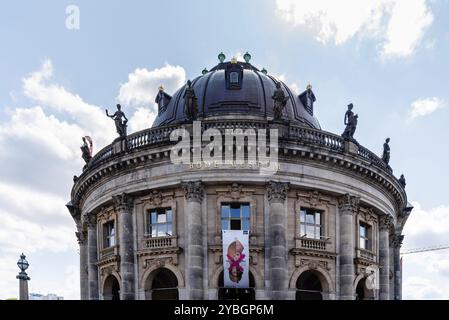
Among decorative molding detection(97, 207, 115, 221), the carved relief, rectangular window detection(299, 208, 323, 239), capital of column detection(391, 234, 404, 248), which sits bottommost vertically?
the carved relief

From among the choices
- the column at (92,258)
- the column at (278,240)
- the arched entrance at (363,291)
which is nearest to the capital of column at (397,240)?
the arched entrance at (363,291)

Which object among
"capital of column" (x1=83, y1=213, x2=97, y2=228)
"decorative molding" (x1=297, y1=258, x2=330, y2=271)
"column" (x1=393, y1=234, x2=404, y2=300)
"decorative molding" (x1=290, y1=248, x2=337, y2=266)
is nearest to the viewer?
"decorative molding" (x1=290, y1=248, x2=337, y2=266)

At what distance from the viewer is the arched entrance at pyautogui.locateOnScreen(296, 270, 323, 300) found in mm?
31395

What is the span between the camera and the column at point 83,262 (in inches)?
1591

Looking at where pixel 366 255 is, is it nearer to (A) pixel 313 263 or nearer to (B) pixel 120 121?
(A) pixel 313 263

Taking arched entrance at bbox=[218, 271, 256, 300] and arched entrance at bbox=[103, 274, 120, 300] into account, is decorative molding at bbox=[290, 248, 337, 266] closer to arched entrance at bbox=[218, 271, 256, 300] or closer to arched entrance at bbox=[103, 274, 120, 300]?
arched entrance at bbox=[218, 271, 256, 300]

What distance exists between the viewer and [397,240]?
145 ft

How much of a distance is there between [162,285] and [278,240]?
8.75 metres

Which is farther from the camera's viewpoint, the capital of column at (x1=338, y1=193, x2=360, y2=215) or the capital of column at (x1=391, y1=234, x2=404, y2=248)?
the capital of column at (x1=391, y1=234, x2=404, y2=248)

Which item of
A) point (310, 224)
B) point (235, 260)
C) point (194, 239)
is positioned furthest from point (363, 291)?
point (194, 239)

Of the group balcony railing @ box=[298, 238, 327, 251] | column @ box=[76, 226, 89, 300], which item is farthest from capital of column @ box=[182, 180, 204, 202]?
column @ box=[76, 226, 89, 300]

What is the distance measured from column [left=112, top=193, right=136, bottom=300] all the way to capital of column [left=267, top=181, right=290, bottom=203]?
938 cm

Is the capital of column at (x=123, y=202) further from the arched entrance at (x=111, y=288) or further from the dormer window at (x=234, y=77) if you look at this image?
the dormer window at (x=234, y=77)
